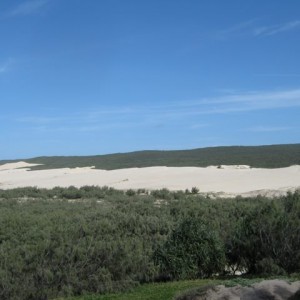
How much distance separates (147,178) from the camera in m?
43.8

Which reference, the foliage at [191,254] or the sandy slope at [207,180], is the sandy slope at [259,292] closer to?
the foliage at [191,254]

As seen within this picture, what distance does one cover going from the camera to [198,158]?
6856 centimetres

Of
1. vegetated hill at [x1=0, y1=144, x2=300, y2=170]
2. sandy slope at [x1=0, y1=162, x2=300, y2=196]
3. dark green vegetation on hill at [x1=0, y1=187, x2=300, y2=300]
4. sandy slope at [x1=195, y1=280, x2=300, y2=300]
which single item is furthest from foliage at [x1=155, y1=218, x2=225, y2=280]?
vegetated hill at [x1=0, y1=144, x2=300, y2=170]

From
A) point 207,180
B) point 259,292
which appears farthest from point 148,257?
point 207,180

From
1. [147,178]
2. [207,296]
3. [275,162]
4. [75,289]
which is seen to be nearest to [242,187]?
[147,178]

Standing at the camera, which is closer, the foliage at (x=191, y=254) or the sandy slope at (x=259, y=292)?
the sandy slope at (x=259, y=292)

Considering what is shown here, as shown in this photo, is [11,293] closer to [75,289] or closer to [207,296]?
[75,289]

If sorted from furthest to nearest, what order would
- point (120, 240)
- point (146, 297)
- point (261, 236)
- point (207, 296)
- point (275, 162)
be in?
point (275, 162), point (120, 240), point (261, 236), point (146, 297), point (207, 296)

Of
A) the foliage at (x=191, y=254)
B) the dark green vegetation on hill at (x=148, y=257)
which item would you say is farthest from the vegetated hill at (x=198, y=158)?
the foliage at (x=191, y=254)

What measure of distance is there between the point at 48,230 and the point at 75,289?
120 inches

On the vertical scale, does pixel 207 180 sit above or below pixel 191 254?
above

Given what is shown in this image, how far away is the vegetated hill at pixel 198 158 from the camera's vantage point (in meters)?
55.2

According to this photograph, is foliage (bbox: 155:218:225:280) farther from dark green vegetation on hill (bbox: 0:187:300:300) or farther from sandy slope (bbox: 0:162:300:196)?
sandy slope (bbox: 0:162:300:196)

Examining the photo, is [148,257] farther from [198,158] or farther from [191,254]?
[198,158]
